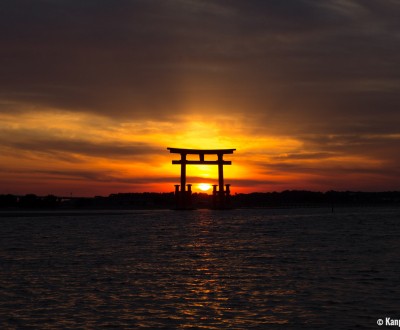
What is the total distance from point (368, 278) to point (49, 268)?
13783 millimetres

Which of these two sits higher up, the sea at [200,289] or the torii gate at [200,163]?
the torii gate at [200,163]

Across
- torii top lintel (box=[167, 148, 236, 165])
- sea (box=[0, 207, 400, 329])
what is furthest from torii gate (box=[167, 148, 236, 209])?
sea (box=[0, 207, 400, 329])

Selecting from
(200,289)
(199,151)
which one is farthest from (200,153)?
(200,289)

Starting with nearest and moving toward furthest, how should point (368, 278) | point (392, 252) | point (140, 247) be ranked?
point (368, 278), point (392, 252), point (140, 247)

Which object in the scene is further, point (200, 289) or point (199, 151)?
point (199, 151)

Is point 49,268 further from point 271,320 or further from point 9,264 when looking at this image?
point 271,320

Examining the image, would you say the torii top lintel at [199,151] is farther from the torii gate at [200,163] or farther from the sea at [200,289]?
the sea at [200,289]

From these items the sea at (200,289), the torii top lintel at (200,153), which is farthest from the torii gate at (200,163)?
the sea at (200,289)

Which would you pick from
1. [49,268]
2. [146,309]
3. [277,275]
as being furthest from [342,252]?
[146,309]

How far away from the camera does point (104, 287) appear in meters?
22.3

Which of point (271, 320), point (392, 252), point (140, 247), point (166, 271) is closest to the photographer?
point (271, 320)

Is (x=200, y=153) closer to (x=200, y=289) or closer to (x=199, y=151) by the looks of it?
(x=199, y=151)

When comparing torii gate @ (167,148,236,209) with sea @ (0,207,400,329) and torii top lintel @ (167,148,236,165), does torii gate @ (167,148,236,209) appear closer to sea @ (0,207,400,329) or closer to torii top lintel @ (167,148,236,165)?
torii top lintel @ (167,148,236,165)

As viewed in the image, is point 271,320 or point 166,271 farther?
point 166,271
